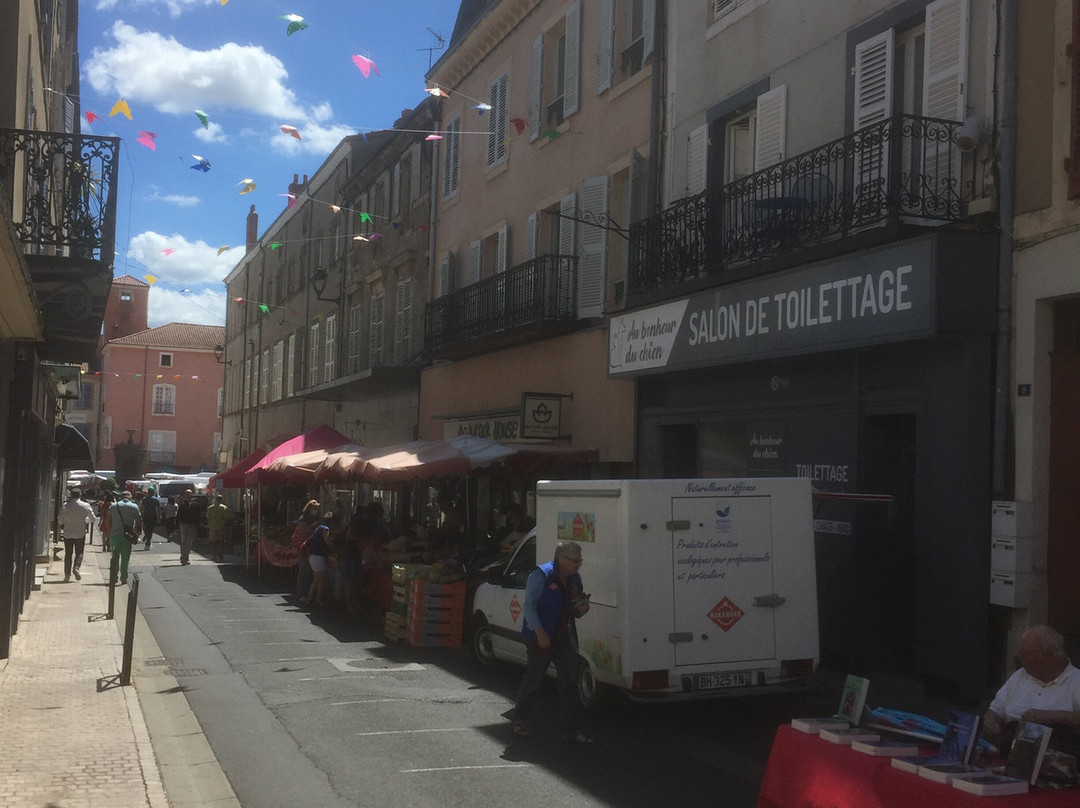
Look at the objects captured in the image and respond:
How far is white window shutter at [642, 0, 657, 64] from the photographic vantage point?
1692cm

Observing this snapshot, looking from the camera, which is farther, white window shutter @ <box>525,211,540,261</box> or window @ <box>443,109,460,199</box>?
window @ <box>443,109,460,199</box>

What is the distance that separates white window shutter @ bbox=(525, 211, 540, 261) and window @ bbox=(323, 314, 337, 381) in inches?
567

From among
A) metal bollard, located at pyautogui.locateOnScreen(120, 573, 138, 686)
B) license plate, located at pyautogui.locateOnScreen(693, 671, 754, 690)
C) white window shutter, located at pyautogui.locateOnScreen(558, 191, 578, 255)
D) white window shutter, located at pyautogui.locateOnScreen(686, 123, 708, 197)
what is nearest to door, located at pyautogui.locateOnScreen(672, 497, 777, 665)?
license plate, located at pyautogui.locateOnScreen(693, 671, 754, 690)

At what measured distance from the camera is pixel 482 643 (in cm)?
1268

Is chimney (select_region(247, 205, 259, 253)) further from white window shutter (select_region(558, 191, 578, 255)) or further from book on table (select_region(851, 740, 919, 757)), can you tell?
book on table (select_region(851, 740, 919, 757))

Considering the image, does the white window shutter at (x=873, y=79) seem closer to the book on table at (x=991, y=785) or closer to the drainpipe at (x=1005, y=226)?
the drainpipe at (x=1005, y=226)

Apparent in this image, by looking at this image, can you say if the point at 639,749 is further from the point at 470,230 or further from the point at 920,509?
the point at 470,230

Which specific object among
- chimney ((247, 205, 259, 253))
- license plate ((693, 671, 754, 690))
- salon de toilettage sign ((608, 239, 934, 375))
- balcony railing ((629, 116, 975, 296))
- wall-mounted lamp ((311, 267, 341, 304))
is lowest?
→ license plate ((693, 671, 754, 690))

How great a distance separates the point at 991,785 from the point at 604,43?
15907mm

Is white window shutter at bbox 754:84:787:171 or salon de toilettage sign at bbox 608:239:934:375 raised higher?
white window shutter at bbox 754:84:787:171

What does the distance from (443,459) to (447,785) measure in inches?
377

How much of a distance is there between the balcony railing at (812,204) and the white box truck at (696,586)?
131 inches

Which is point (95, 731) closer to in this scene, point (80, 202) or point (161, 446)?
point (80, 202)

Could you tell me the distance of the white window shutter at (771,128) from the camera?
45.1 ft
